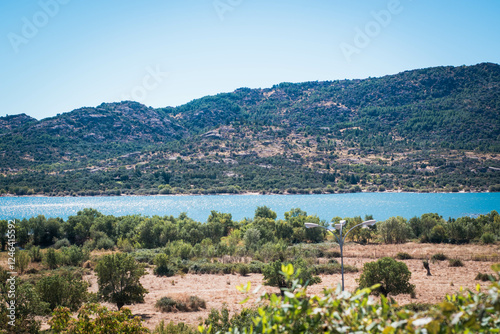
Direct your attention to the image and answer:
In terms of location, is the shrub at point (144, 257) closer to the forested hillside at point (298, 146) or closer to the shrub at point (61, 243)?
the shrub at point (61, 243)

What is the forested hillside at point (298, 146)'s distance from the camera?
108438 mm

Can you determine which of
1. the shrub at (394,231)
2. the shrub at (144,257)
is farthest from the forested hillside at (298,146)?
the shrub at (144,257)

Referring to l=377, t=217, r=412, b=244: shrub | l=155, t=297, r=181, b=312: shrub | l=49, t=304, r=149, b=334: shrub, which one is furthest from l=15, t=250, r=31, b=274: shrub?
l=377, t=217, r=412, b=244: shrub

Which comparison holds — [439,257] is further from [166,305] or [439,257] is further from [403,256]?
[166,305]

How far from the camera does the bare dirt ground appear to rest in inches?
686

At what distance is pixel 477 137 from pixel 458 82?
5284cm

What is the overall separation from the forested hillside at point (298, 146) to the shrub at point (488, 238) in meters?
69.5

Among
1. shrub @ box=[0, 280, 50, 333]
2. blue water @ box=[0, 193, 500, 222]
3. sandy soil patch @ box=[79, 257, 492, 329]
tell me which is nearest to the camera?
shrub @ box=[0, 280, 50, 333]

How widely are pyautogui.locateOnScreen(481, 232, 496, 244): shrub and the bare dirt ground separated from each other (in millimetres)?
3025

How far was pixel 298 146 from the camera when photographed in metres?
141

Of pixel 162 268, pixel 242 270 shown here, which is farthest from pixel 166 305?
pixel 242 270

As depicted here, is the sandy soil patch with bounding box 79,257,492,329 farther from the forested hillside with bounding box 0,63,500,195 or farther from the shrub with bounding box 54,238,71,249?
the forested hillside with bounding box 0,63,500,195

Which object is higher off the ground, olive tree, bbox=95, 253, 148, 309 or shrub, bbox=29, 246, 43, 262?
olive tree, bbox=95, 253, 148, 309

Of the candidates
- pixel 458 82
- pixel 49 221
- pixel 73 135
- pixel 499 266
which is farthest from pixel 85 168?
pixel 458 82
